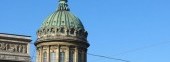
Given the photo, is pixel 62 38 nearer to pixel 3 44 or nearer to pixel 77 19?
pixel 77 19

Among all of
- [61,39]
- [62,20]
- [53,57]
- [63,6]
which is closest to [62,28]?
[62,20]

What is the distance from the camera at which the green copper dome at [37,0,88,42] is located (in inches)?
4864

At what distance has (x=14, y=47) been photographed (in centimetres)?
8700

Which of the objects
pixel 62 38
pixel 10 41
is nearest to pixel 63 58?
pixel 62 38

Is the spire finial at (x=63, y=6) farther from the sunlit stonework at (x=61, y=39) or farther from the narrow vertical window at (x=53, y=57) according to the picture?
the narrow vertical window at (x=53, y=57)

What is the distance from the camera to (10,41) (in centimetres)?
8712

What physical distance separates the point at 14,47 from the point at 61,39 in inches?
1408

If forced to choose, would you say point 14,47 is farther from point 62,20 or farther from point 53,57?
point 62,20

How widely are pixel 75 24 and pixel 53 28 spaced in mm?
3923

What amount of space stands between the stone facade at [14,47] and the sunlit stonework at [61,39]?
3495 cm

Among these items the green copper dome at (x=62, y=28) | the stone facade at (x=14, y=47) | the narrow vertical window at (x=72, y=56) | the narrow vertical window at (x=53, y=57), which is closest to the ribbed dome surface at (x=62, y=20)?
the green copper dome at (x=62, y=28)

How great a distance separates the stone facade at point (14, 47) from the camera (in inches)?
3391

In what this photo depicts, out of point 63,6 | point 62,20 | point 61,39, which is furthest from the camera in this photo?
point 63,6

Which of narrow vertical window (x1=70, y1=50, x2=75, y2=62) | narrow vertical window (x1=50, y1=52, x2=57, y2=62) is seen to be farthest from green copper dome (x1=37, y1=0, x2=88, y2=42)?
narrow vertical window (x1=50, y1=52, x2=57, y2=62)
